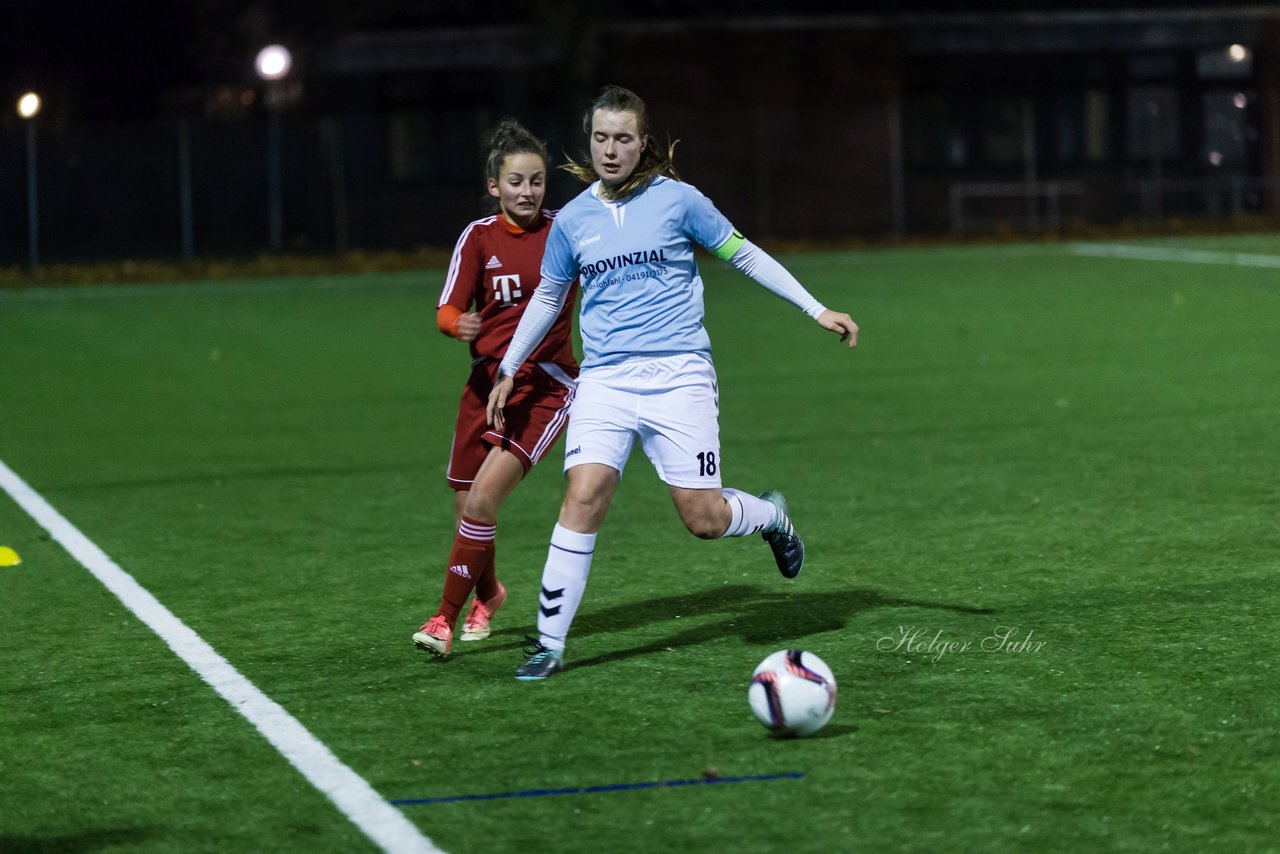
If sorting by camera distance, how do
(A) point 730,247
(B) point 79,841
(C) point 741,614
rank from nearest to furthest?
1. (B) point 79,841
2. (A) point 730,247
3. (C) point 741,614

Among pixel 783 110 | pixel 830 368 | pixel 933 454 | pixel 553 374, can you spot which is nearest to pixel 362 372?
→ pixel 830 368

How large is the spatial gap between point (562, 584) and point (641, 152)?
1423 millimetres

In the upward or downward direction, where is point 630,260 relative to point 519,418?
upward

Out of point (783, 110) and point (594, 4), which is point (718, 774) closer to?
point (594, 4)

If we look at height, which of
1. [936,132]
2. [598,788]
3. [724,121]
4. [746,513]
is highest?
[724,121]

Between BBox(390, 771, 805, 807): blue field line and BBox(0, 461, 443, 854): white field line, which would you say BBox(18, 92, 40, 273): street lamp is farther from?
BBox(390, 771, 805, 807): blue field line

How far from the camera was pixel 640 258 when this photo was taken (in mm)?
6266

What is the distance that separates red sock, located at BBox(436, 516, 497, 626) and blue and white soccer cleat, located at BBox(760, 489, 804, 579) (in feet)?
3.32

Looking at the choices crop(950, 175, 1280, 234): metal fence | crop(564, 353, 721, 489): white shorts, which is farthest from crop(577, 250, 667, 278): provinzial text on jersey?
crop(950, 175, 1280, 234): metal fence

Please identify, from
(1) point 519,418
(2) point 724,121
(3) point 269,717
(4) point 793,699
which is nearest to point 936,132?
(2) point 724,121

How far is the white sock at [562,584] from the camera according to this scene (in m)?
6.26

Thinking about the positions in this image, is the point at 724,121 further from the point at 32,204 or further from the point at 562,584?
the point at 562,584

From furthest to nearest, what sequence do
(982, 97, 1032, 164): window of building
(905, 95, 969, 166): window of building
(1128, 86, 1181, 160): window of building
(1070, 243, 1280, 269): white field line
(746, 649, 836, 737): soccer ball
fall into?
(1128, 86, 1181, 160): window of building < (982, 97, 1032, 164): window of building < (905, 95, 969, 166): window of building < (1070, 243, 1280, 269): white field line < (746, 649, 836, 737): soccer ball

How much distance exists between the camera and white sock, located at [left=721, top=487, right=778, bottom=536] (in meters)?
6.63
